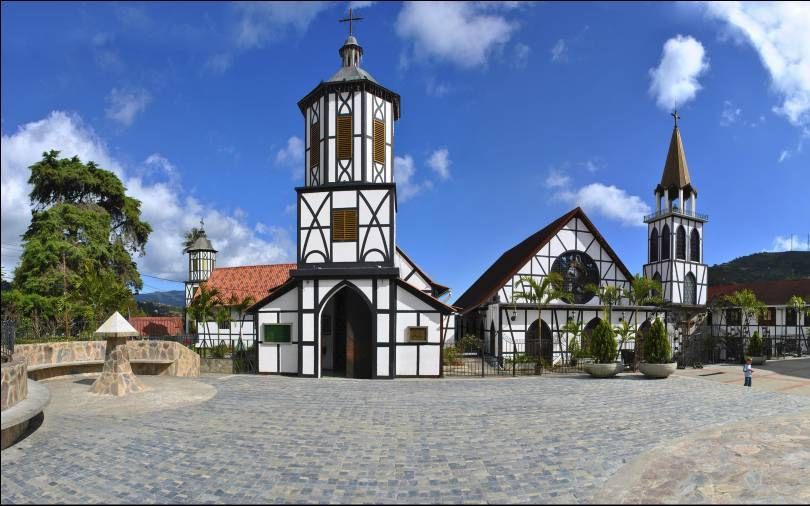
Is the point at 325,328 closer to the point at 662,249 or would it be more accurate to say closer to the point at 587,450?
the point at 587,450

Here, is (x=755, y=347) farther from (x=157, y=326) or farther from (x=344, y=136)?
(x=157, y=326)

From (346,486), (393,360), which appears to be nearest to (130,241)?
(393,360)

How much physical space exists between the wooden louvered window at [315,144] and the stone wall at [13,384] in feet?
41.6

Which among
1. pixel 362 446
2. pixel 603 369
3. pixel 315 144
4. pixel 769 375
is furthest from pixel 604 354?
pixel 315 144

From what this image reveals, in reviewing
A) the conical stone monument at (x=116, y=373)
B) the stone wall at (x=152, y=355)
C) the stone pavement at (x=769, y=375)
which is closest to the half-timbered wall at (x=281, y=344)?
the stone wall at (x=152, y=355)

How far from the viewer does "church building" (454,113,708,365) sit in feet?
79.7

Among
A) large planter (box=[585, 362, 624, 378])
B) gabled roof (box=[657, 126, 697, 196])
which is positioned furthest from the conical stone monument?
gabled roof (box=[657, 126, 697, 196])

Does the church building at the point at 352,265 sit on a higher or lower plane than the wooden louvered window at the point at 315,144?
lower

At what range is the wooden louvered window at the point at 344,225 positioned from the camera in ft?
60.1

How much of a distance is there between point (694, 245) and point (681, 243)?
1.20 meters

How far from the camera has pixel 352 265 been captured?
18.1 meters

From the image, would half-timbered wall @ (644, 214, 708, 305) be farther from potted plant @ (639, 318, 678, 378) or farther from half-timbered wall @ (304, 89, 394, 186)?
half-timbered wall @ (304, 89, 394, 186)

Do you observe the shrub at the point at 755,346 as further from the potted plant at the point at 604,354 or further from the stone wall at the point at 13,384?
the stone wall at the point at 13,384

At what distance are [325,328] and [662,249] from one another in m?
23.3
